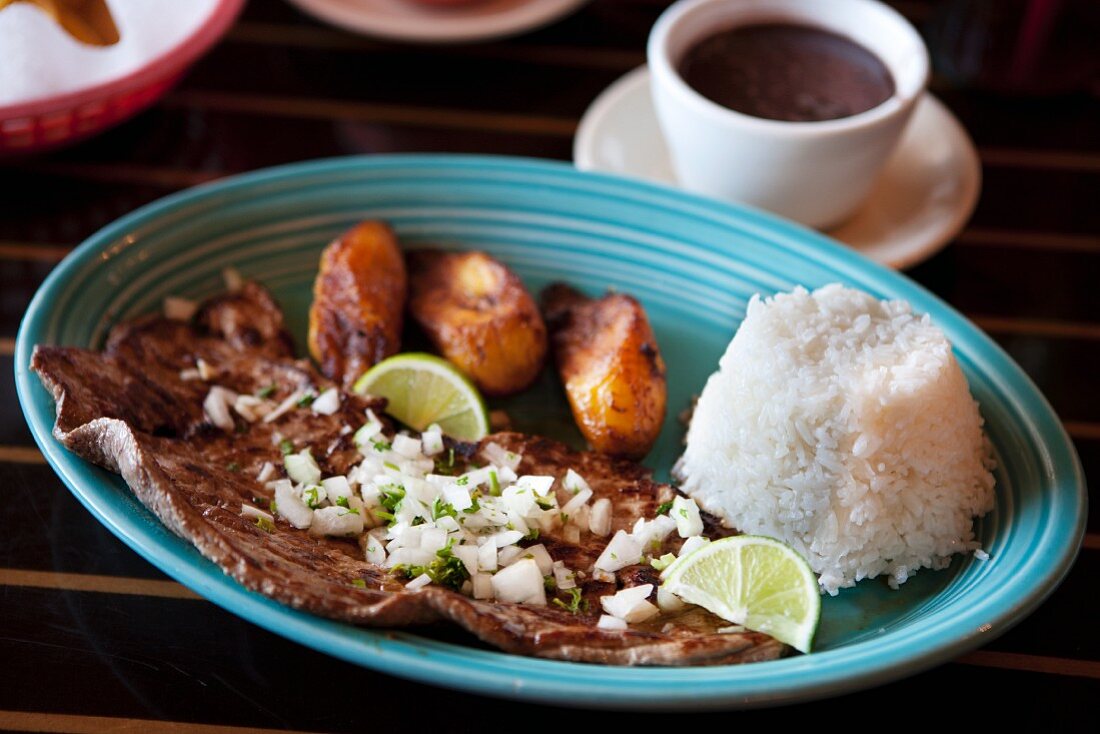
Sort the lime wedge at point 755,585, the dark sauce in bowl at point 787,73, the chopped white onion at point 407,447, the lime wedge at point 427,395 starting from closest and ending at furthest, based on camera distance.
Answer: the lime wedge at point 755,585 → the chopped white onion at point 407,447 → the lime wedge at point 427,395 → the dark sauce in bowl at point 787,73

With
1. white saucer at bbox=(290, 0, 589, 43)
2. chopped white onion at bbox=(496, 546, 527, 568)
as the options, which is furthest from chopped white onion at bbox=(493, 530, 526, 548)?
white saucer at bbox=(290, 0, 589, 43)

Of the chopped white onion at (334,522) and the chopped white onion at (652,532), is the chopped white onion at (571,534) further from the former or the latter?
the chopped white onion at (334,522)

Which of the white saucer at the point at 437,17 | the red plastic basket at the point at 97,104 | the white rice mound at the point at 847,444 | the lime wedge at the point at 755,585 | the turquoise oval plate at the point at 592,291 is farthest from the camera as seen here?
the white saucer at the point at 437,17

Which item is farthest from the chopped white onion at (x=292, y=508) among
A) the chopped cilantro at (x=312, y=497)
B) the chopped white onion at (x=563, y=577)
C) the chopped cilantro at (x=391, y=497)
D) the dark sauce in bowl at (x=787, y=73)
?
the dark sauce in bowl at (x=787, y=73)

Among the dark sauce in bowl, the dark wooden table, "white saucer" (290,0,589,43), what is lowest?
the dark wooden table

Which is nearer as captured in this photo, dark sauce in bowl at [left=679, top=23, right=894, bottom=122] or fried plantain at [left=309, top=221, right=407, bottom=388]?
fried plantain at [left=309, top=221, right=407, bottom=388]

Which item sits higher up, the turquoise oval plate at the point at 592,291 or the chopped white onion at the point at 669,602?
the turquoise oval plate at the point at 592,291

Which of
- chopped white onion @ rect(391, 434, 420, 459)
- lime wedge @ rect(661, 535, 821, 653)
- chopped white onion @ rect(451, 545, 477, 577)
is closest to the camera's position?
lime wedge @ rect(661, 535, 821, 653)

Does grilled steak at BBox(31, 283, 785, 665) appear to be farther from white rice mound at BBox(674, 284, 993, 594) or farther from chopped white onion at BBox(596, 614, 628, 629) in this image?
white rice mound at BBox(674, 284, 993, 594)
